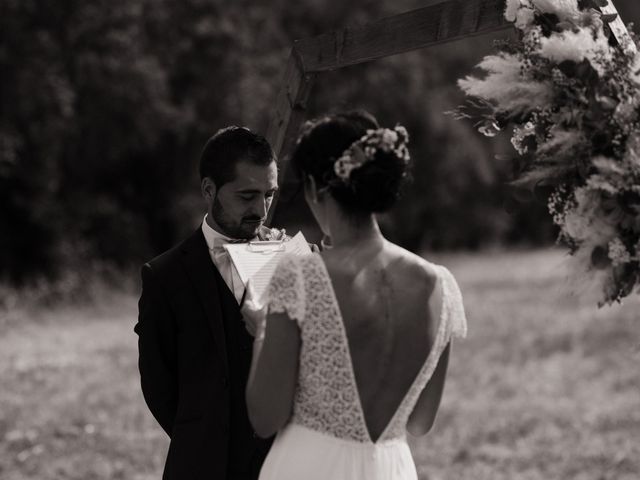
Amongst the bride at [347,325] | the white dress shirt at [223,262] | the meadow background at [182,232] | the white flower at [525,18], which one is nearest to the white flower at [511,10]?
the white flower at [525,18]

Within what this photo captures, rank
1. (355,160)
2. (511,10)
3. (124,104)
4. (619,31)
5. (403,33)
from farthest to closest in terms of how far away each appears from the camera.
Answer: (124,104), (403,33), (511,10), (619,31), (355,160)

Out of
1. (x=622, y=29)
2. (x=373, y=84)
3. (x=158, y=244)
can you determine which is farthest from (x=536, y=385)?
(x=373, y=84)

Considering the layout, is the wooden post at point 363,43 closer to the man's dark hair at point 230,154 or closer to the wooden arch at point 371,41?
the wooden arch at point 371,41

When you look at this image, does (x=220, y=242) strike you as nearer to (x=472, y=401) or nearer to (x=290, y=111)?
(x=290, y=111)

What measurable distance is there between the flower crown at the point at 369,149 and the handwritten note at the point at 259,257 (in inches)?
26.6

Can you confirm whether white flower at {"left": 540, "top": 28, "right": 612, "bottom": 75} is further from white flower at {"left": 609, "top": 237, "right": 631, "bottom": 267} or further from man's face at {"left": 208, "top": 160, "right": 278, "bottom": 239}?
man's face at {"left": 208, "top": 160, "right": 278, "bottom": 239}

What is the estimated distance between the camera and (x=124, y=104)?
64.2ft

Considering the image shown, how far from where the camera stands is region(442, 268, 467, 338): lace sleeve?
3.03 meters

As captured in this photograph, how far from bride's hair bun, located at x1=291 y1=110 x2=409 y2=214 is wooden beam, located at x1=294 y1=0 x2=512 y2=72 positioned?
116 cm

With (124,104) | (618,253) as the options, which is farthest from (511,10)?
(124,104)

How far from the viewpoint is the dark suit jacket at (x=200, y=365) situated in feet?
12.2

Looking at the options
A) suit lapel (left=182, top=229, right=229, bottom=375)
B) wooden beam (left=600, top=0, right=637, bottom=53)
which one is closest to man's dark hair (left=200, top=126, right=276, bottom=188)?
suit lapel (left=182, top=229, right=229, bottom=375)

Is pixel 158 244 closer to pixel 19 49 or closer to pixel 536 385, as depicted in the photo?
pixel 19 49

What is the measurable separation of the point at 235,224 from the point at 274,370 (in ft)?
3.54
